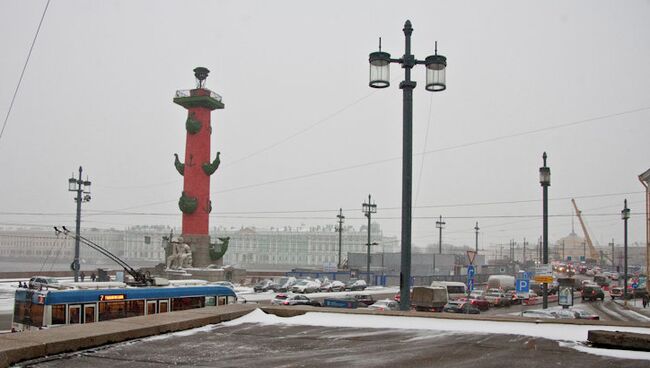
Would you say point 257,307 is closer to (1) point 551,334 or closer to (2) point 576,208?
(1) point 551,334

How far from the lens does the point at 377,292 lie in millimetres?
55344

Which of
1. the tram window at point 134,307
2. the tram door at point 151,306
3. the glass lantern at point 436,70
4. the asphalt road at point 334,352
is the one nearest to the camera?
the asphalt road at point 334,352

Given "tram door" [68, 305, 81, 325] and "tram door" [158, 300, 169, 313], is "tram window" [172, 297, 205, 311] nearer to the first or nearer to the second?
"tram door" [158, 300, 169, 313]

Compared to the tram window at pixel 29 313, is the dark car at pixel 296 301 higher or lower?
lower

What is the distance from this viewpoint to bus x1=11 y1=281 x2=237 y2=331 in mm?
16344

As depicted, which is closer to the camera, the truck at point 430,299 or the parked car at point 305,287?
the truck at point 430,299

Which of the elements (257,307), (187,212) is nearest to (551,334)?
(257,307)

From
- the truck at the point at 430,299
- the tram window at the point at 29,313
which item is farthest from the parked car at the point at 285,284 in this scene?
the tram window at the point at 29,313

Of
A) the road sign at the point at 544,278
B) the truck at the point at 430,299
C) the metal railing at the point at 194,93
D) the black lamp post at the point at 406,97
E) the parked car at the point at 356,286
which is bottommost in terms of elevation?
the parked car at the point at 356,286

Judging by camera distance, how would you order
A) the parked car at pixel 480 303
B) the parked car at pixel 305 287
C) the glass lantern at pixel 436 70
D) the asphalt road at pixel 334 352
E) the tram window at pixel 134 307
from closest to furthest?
1. the asphalt road at pixel 334 352
2. the glass lantern at pixel 436 70
3. the tram window at pixel 134 307
4. the parked car at pixel 480 303
5. the parked car at pixel 305 287

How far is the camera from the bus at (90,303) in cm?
1634

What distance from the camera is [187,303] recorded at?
19.9 metres

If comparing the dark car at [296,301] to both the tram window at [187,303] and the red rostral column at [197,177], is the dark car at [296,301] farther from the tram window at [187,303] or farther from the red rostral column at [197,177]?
the red rostral column at [197,177]

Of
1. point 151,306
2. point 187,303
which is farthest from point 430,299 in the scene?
point 151,306
